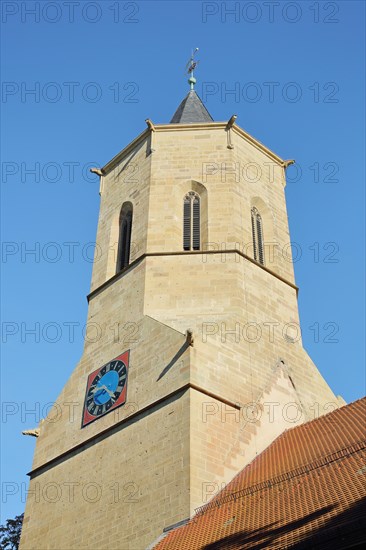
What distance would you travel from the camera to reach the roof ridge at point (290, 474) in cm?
991

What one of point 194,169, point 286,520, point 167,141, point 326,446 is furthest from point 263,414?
point 167,141

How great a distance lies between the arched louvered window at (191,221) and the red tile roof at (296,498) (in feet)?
16.0

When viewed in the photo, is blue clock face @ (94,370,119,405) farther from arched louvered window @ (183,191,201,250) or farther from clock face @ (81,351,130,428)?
arched louvered window @ (183,191,201,250)

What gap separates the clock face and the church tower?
32 mm

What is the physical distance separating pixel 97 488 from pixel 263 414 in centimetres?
324

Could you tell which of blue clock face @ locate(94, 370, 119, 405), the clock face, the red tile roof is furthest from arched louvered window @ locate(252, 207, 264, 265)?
the red tile roof

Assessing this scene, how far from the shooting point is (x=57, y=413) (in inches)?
565

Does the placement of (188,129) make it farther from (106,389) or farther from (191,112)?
(106,389)

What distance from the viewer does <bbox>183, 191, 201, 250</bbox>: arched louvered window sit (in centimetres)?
1529

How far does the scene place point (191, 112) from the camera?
19234 millimetres

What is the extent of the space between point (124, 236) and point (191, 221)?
1.85m

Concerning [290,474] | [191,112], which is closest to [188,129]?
[191,112]

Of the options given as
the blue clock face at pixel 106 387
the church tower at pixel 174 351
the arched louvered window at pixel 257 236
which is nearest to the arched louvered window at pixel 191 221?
the church tower at pixel 174 351

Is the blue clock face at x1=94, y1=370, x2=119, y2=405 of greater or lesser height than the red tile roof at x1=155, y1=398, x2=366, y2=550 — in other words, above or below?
above
